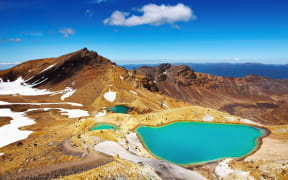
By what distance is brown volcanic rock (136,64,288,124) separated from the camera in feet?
495

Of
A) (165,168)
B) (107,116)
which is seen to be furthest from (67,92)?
(165,168)

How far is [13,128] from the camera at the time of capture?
4753 cm

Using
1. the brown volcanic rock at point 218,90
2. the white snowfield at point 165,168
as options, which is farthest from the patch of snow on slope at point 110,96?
the white snowfield at point 165,168

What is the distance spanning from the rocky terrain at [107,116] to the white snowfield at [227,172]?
0.47 ft

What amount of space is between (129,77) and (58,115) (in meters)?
60.3

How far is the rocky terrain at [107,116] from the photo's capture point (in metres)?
19.4

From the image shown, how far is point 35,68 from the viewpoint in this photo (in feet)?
462

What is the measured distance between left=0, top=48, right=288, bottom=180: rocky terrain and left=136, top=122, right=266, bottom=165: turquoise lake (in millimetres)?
2292

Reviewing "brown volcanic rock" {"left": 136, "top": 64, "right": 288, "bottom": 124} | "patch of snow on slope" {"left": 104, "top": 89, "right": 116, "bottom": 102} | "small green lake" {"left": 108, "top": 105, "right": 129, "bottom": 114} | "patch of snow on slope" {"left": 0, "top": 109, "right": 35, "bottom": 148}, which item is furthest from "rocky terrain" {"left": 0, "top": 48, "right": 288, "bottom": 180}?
"small green lake" {"left": 108, "top": 105, "right": 129, "bottom": 114}

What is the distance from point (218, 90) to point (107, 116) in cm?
16305

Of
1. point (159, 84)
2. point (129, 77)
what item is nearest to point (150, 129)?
point (129, 77)

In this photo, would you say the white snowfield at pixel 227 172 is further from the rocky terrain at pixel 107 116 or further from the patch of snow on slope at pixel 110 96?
the patch of snow on slope at pixel 110 96

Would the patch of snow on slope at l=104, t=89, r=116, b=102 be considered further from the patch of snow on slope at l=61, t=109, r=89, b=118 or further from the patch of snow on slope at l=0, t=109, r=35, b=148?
the patch of snow on slope at l=0, t=109, r=35, b=148

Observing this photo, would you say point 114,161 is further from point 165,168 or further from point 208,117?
point 208,117
